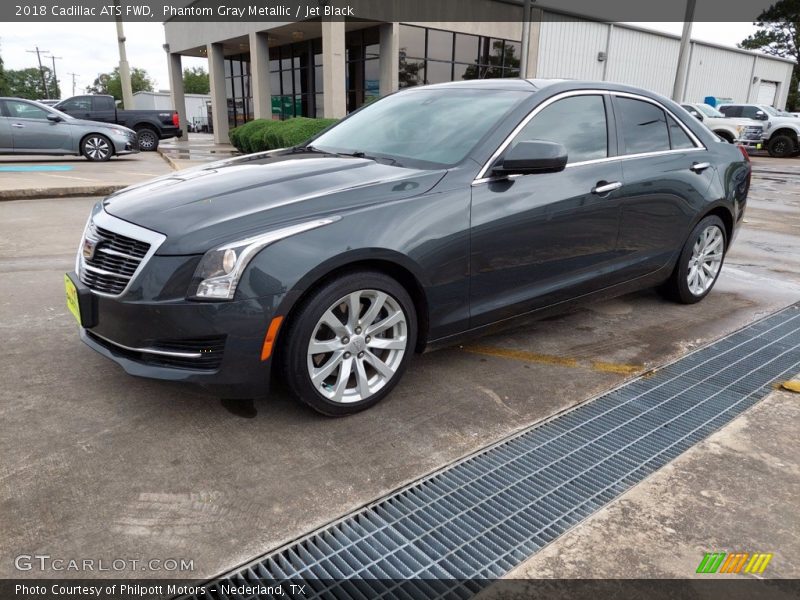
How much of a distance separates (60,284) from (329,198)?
10.8 feet

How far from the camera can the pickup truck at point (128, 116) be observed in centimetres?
1981

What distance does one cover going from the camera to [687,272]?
486cm

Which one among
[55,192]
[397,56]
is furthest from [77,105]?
[55,192]

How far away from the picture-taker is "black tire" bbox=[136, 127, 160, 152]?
20.7 m

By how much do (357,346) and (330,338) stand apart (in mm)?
135

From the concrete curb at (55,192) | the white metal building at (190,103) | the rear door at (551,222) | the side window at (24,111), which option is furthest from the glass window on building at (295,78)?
the rear door at (551,222)

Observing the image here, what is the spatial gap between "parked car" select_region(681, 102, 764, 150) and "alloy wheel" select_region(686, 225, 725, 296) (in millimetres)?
19206

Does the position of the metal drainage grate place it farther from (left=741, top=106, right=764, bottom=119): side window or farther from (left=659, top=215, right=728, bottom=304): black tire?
(left=741, top=106, right=764, bottom=119): side window

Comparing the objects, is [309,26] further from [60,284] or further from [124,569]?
[124,569]

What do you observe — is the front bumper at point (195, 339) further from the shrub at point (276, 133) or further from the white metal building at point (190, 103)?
the white metal building at point (190, 103)

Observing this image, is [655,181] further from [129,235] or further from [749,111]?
[749,111]

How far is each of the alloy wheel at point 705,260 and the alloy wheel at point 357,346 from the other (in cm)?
287

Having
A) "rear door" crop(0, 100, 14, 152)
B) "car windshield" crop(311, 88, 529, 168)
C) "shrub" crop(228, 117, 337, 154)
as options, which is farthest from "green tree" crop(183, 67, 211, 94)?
"car windshield" crop(311, 88, 529, 168)

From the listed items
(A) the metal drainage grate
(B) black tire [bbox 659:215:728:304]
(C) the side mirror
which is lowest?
(A) the metal drainage grate
